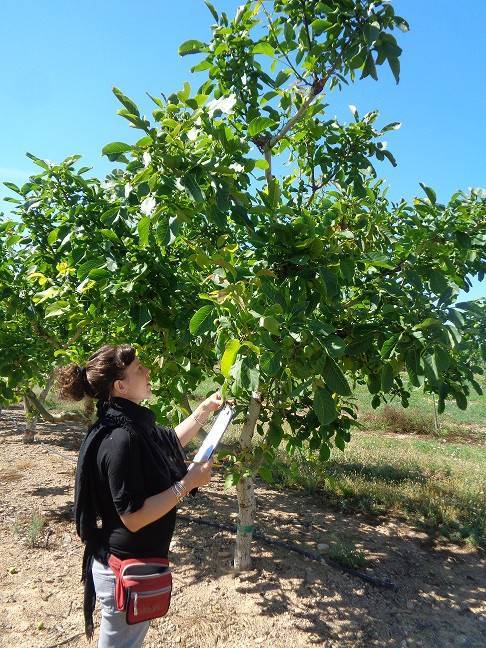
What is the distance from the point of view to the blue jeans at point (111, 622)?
176 centimetres

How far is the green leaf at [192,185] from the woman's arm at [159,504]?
0.94 meters

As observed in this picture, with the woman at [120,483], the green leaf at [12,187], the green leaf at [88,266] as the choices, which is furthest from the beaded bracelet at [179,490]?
the green leaf at [12,187]

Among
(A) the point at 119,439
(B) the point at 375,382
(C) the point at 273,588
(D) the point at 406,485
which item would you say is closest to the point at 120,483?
(A) the point at 119,439

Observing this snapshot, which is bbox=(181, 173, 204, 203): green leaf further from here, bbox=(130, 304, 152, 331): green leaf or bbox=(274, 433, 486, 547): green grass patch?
bbox=(274, 433, 486, 547): green grass patch

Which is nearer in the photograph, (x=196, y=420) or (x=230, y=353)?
(x=230, y=353)

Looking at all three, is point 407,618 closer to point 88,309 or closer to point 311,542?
point 311,542

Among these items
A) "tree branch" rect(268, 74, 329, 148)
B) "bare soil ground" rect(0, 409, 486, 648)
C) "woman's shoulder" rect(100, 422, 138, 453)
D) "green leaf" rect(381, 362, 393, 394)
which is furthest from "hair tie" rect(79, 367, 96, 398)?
"tree branch" rect(268, 74, 329, 148)

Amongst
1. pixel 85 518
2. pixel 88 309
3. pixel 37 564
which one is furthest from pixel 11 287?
pixel 85 518

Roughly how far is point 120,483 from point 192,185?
107 centimetres

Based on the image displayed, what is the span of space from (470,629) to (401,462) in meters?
3.73

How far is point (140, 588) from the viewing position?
169cm

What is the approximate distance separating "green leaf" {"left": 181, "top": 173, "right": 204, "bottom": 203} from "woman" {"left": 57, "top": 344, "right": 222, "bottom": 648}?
0.64 metres

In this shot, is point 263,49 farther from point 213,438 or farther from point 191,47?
point 213,438

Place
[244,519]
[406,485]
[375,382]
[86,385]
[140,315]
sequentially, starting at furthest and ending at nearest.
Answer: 1. [406,485]
2. [244,519]
3. [375,382]
4. [140,315]
5. [86,385]
